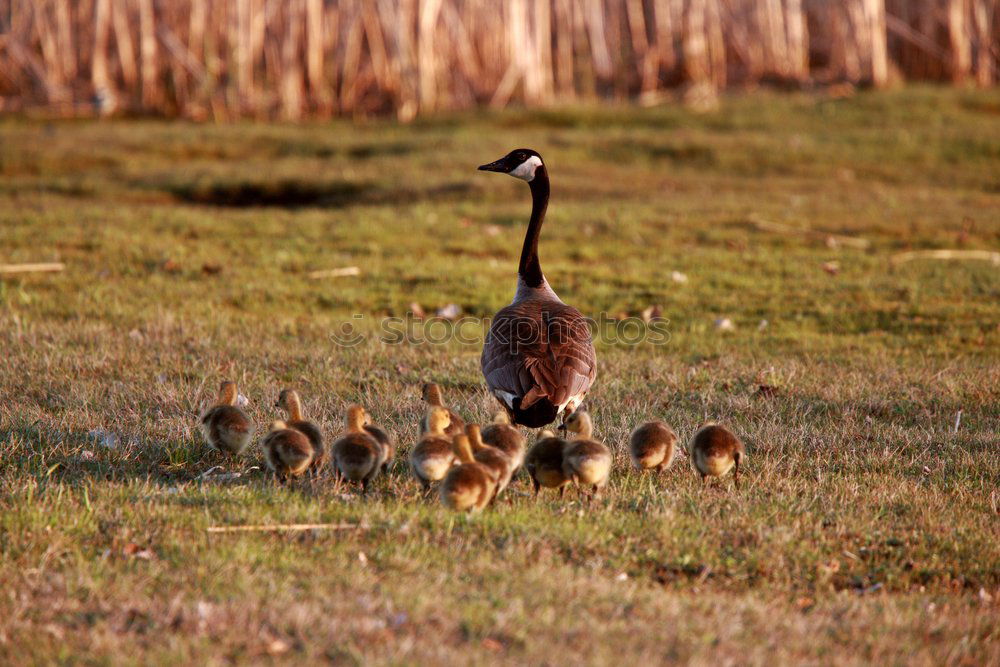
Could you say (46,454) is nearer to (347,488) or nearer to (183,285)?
(347,488)

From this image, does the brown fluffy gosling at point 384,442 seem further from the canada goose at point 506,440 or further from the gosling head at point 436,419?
the canada goose at point 506,440

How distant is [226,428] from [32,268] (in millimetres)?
7148

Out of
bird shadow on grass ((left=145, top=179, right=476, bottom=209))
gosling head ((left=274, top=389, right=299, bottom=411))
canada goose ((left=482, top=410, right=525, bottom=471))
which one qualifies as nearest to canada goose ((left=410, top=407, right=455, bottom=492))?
canada goose ((left=482, top=410, right=525, bottom=471))

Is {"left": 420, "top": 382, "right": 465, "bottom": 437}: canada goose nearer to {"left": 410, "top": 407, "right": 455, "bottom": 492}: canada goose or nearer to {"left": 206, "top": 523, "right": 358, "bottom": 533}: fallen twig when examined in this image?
{"left": 410, "top": 407, "right": 455, "bottom": 492}: canada goose

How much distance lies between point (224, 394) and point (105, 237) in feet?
25.2

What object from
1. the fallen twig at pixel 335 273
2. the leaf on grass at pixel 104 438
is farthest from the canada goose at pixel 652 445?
the fallen twig at pixel 335 273

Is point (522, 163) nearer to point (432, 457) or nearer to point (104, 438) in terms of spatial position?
point (432, 457)

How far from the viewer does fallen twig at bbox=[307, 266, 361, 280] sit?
42.2ft

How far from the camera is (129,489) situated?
588 centimetres

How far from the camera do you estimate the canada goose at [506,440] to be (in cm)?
622

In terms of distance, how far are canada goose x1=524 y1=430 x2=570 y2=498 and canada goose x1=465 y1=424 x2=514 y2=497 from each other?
0.48 feet

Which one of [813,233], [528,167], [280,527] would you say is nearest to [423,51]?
[813,233]

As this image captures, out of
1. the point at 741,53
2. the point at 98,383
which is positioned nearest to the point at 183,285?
the point at 98,383

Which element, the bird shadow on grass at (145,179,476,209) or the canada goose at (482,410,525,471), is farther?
the bird shadow on grass at (145,179,476,209)
